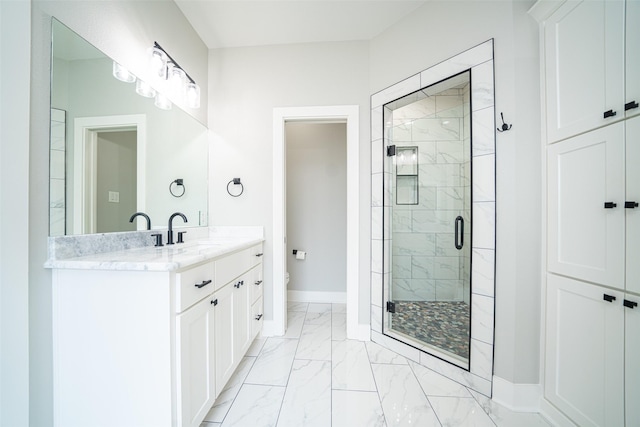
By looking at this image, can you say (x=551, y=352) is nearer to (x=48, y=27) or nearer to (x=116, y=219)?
(x=116, y=219)

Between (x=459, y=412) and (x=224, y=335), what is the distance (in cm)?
140

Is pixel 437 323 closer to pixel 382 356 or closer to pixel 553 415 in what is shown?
pixel 382 356

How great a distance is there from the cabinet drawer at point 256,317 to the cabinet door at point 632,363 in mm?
1958

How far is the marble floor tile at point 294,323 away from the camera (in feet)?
6.96

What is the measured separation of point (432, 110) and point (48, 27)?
8.59 feet

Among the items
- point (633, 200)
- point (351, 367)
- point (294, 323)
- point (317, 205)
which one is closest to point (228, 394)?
point (351, 367)

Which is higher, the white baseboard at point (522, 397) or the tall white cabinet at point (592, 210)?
the tall white cabinet at point (592, 210)

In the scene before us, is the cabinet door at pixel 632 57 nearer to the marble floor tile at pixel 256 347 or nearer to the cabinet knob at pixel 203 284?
the cabinet knob at pixel 203 284

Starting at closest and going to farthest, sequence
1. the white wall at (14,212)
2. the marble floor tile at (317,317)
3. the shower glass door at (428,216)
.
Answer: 1. the white wall at (14,212)
2. the shower glass door at (428,216)
3. the marble floor tile at (317,317)

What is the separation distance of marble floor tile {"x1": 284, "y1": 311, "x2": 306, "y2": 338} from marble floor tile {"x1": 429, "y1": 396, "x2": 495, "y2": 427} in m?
1.18

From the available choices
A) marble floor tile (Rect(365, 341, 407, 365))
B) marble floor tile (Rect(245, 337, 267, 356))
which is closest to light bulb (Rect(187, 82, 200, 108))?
marble floor tile (Rect(245, 337, 267, 356))

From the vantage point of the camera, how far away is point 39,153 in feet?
2.93

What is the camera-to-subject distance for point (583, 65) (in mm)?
1082

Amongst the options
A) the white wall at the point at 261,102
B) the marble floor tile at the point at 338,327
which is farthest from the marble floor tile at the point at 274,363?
the marble floor tile at the point at 338,327
